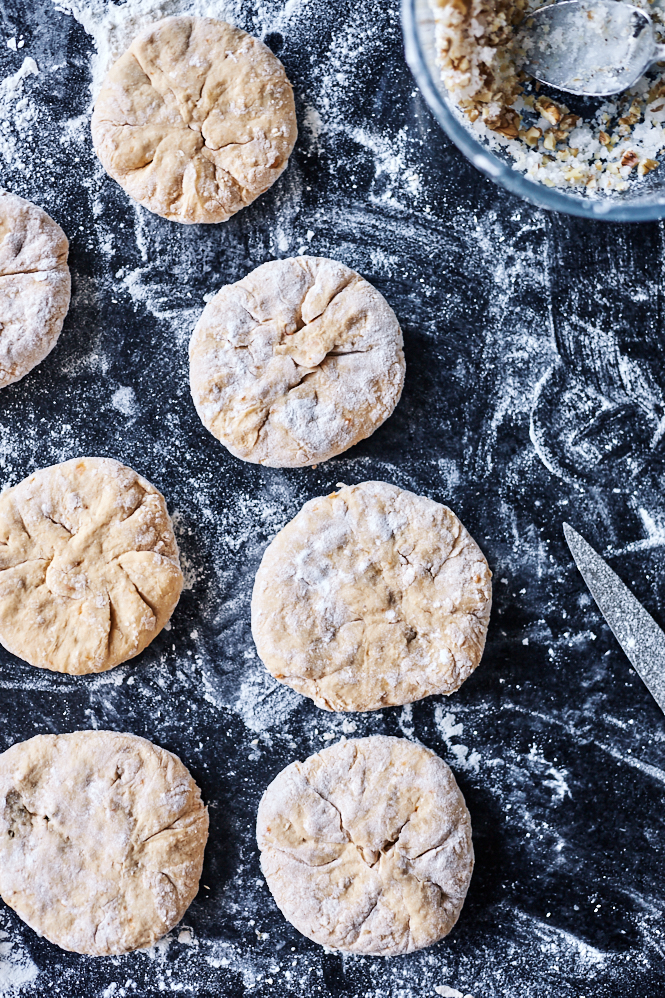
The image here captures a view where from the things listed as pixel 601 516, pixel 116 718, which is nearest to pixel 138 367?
pixel 116 718


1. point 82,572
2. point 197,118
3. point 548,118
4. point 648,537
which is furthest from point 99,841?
point 548,118

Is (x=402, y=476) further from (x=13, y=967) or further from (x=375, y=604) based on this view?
(x=13, y=967)

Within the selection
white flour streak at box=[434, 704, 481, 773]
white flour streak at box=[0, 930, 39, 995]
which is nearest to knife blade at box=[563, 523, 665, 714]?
white flour streak at box=[434, 704, 481, 773]

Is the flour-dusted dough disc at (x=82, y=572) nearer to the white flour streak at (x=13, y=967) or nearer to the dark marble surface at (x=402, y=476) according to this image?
the dark marble surface at (x=402, y=476)

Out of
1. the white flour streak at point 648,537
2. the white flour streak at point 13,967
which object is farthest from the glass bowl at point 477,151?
the white flour streak at point 13,967

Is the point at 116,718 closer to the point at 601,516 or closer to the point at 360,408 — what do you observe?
the point at 360,408

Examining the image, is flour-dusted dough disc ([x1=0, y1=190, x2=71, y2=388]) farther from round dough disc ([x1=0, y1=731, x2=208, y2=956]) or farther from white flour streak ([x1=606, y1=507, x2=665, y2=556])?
white flour streak ([x1=606, y1=507, x2=665, y2=556])
